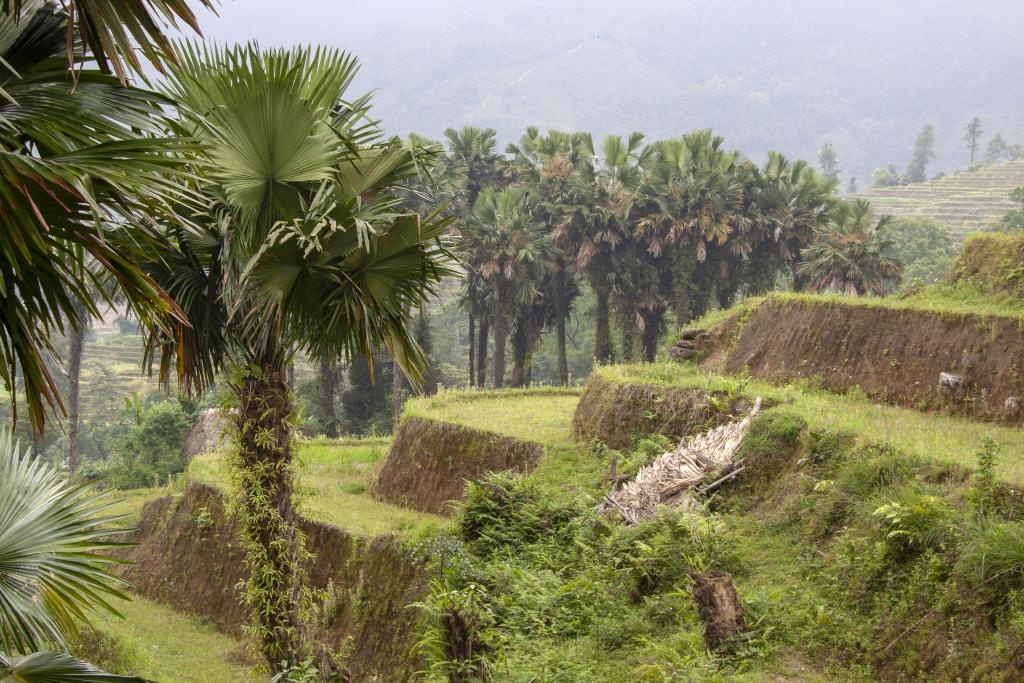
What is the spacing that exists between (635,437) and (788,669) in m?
8.36

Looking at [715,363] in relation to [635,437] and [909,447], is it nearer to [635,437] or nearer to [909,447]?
[635,437]

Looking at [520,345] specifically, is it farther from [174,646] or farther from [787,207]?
[174,646]

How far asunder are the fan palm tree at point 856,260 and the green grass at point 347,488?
18.7m

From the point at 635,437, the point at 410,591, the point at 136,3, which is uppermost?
the point at 136,3

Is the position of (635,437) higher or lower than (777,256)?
lower

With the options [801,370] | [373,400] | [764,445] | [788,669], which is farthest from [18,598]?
[373,400]

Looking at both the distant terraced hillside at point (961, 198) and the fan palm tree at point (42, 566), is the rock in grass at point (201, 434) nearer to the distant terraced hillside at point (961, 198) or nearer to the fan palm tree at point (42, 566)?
the fan palm tree at point (42, 566)

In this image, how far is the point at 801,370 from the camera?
19.5 m

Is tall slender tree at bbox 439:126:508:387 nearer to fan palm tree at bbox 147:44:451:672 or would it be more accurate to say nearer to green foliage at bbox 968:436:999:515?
fan palm tree at bbox 147:44:451:672

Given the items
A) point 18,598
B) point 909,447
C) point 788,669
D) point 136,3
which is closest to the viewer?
point 136,3

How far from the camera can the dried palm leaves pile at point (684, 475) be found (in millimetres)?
15086

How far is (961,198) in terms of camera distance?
91.8m

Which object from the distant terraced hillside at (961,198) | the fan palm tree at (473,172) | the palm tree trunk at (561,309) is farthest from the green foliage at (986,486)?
the distant terraced hillside at (961,198)

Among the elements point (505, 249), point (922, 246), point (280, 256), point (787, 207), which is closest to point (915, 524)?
point (280, 256)
